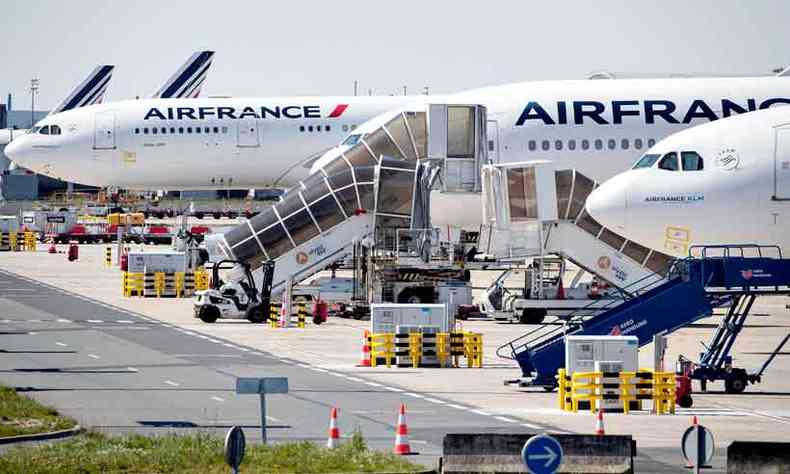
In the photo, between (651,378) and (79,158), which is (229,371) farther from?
(79,158)

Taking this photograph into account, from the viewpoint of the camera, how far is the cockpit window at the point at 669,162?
40719mm

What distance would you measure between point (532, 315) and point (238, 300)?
30.1ft

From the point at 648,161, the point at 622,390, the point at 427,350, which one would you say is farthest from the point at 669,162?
the point at 622,390

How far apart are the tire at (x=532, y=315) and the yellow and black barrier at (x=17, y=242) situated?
5457 cm

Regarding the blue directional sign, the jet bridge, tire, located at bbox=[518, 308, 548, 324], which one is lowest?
the blue directional sign

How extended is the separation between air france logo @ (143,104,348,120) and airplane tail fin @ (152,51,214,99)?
65258mm

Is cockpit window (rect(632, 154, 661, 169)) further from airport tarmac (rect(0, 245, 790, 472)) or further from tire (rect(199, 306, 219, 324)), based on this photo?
tire (rect(199, 306, 219, 324))

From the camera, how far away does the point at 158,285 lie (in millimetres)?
67188

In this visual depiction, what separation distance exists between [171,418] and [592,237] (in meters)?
23.6

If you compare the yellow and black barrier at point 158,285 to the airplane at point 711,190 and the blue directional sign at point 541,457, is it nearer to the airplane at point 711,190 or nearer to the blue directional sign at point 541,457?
the airplane at point 711,190

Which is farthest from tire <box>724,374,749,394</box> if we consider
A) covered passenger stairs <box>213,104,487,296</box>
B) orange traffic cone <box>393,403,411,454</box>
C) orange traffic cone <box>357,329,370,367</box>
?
covered passenger stairs <box>213,104,487,296</box>

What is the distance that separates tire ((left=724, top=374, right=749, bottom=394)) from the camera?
3656 centimetres

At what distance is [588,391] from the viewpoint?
33938mm

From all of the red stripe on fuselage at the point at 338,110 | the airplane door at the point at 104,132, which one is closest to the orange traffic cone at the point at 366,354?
the red stripe on fuselage at the point at 338,110
